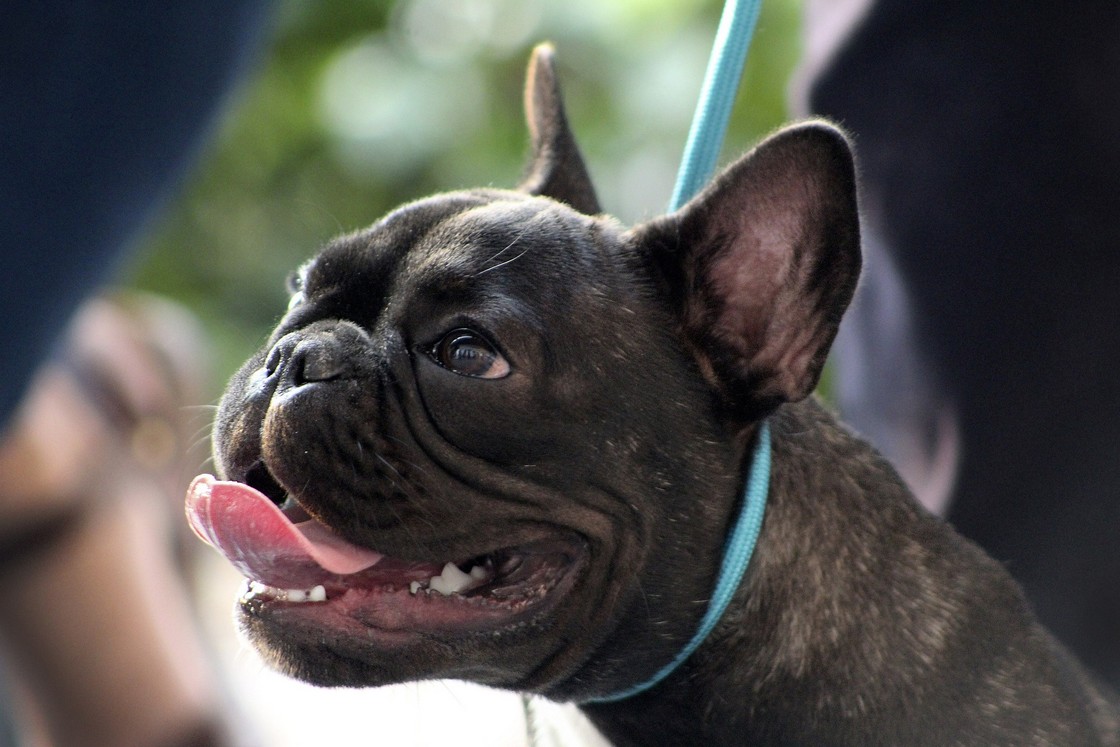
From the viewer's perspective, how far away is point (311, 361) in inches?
63.6

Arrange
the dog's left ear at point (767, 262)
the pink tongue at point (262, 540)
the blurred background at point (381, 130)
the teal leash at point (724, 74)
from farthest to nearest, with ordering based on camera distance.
Result: the blurred background at point (381, 130) < the teal leash at point (724, 74) < the dog's left ear at point (767, 262) < the pink tongue at point (262, 540)

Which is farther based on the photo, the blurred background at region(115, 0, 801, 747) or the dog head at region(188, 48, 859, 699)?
the blurred background at region(115, 0, 801, 747)

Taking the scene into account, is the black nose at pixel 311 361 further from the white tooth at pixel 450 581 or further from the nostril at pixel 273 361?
the white tooth at pixel 450 581

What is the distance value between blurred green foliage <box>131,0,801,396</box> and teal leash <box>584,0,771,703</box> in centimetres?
240

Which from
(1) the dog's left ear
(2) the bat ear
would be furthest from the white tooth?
(2) the bat ear

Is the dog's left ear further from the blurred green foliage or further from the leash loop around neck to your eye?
the blurred green foliage

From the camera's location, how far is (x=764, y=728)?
1.69 m

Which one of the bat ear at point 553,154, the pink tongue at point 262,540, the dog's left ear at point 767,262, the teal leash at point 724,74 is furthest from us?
the bat ear at point 553,154

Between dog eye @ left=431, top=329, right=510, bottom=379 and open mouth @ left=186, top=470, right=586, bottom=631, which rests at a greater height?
dog eye @ left=431, top=329, right=510, bottom=379

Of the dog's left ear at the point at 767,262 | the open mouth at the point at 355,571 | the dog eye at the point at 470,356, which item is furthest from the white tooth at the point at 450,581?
the dog's left ear at the point at 767,262

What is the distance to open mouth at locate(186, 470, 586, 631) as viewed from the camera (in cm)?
153

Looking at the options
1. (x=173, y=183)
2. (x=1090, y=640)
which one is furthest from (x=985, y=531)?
(x=173, y=183)

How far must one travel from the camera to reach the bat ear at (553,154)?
2.07 m

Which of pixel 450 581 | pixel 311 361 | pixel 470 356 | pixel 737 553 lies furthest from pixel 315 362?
pixel 737 553
